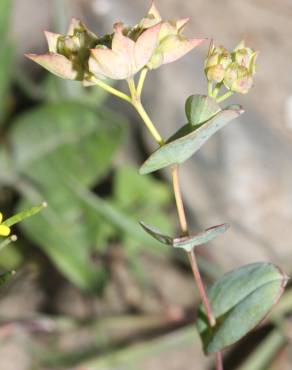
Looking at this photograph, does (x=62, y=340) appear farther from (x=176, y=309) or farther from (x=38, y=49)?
(x=38, y=49)

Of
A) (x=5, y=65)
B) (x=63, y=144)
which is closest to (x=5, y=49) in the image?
(x=5, y=65)

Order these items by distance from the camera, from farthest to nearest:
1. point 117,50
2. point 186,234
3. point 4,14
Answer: point 4,14 < point 186,234 < point 117,50

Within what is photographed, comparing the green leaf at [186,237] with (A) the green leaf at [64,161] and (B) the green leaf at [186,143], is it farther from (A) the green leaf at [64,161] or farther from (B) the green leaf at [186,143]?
(A) the green leaf at [64,161]

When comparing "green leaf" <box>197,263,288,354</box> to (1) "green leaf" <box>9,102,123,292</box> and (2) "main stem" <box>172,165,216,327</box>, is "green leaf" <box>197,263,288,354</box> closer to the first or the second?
(2) "main stem" <box>172,165,216,327</box>

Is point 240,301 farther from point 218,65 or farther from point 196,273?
point 218,65

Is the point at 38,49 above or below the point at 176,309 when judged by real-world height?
above

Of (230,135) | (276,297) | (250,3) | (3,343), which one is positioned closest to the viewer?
(276,297)

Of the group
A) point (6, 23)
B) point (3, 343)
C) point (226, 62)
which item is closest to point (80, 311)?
point (3, 343)
